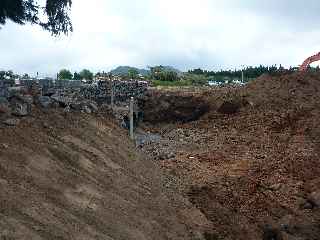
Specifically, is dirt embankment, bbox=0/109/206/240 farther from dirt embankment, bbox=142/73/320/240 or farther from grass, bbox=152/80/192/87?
grass, bbox=152/80/192/87

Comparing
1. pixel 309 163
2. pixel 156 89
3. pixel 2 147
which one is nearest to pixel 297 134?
pixel 309 163

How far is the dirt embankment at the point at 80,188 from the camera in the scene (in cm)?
945

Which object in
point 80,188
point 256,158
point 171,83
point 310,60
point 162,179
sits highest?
point 310,60

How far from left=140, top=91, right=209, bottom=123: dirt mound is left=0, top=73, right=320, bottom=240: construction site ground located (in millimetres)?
3170

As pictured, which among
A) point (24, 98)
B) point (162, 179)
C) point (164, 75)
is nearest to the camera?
point (24, 98)

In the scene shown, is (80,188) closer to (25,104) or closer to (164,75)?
(25,104)

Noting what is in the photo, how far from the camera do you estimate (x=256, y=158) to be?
2169 centimetres

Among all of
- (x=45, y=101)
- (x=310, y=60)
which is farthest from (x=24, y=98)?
(x=310, y=60)

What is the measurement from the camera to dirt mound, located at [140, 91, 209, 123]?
31891 mm

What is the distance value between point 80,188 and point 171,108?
21030 mm

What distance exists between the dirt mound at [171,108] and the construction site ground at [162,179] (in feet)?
10.4

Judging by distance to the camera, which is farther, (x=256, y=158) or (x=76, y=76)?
(x=76, y=76)

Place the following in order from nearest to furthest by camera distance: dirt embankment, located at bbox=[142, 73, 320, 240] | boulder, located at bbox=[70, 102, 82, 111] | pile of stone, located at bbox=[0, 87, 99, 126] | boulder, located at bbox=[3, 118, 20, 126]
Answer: boulder, located at bbox=[3, 118, 20, 126], pile of stone, located at bbox=[0, 87, 99, 126], dirt embankment, located at bbox=[142, 73, 320, 240], boulder, located at bbox=[70, 102, 82, 111]

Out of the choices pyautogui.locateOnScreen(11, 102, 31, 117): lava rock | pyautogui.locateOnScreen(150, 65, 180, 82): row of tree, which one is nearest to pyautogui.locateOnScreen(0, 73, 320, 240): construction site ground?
pyautogui.locateOnScreen(11, 102, 31, 117): lava rock
